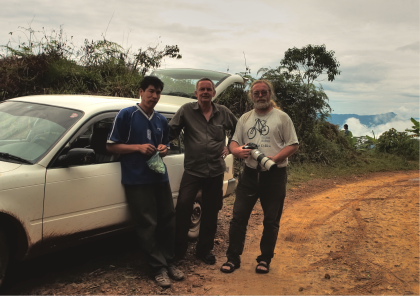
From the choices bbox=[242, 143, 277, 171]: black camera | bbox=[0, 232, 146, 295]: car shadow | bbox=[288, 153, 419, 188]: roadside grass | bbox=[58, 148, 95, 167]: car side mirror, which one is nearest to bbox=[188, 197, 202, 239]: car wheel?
bbox=[0, 232, 146, 295]: car shadow

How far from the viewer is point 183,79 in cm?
569

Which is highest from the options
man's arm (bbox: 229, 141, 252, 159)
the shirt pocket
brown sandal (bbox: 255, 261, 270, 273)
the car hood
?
the shirt pocket

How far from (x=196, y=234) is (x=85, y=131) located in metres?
2.22

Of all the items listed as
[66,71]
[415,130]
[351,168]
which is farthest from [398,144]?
[66,71]

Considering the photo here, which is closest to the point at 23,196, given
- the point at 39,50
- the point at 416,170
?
the point at 39,50

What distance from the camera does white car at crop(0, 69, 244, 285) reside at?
331cm

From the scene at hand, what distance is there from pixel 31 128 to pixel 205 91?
1.76m

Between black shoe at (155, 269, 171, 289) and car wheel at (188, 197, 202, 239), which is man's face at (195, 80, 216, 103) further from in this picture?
black shoe at (155, 269, 171, 289)

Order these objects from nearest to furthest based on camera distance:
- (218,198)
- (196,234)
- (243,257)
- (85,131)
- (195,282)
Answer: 1. (85,131)
2. (195,282)
3. (218,198)
4. (243,257)
5. (196,234)

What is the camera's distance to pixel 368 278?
436 cm

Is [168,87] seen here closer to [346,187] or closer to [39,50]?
[39,50]

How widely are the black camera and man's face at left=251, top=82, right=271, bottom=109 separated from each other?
1.50ft

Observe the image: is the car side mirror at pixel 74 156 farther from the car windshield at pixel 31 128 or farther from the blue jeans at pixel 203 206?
the blue jeans at pixel 203 206

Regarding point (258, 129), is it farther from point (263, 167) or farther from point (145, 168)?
point (145, 168)
